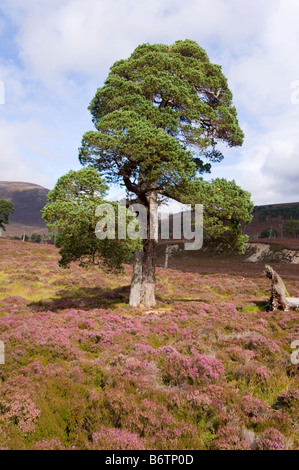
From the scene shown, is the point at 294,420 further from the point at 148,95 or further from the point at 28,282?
the point at 28,282

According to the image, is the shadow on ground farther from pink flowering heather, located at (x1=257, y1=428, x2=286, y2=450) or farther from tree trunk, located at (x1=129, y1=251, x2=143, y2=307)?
pink flowering heather, located at (x1=257, y1=428, x2=286, y2=450)

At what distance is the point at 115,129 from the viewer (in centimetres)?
1140

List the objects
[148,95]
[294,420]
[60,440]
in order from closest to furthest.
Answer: [60,440], [294,420], [148,95]

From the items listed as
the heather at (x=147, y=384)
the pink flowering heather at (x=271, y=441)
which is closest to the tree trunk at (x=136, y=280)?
the heather at (x=147, y=384)

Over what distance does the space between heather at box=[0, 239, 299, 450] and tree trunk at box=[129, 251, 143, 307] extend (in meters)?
2.36

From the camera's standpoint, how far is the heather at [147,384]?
4.11 meters

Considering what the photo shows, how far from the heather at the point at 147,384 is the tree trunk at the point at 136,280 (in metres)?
2.36

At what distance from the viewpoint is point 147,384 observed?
554cm

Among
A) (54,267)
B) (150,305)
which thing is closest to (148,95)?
(150,305)

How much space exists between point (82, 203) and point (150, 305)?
715 cm

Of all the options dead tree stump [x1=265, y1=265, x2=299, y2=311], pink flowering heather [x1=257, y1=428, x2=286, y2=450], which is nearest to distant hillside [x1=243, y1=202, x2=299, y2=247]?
dead tree stump [x1=265, y1=265, x2=299, y2=311]

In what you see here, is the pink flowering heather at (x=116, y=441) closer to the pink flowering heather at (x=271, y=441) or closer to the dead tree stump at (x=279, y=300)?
the pink flowering heather at (x=271, y=441)

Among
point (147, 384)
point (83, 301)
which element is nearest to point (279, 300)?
point (147, 384)

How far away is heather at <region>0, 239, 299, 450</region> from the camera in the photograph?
4109mm
